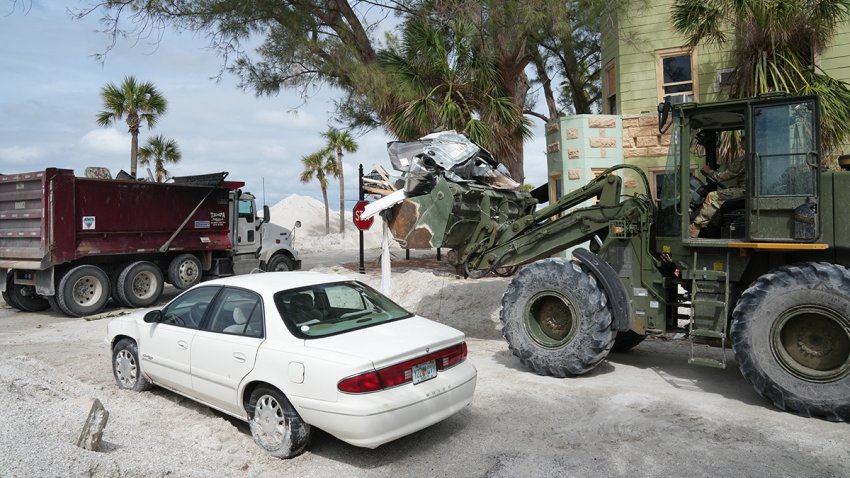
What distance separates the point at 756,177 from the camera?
5.99 metres

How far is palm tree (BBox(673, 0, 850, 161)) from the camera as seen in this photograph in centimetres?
1156

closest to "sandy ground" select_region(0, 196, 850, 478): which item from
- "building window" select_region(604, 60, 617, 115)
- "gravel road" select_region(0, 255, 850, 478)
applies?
"gravel road" select_region(0, 255, 850, 478)

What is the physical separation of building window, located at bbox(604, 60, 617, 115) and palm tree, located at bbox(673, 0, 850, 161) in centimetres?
310

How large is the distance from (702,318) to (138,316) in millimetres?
6065

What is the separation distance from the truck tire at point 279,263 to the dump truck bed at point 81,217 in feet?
9.26

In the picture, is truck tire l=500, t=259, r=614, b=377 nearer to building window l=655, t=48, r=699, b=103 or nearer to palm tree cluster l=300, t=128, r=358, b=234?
building window l=655, t=48, r=699, b=103

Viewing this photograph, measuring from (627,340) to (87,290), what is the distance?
11324 mm

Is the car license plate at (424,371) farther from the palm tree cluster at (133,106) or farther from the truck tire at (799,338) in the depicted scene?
the palm tree cluster at (133,106)

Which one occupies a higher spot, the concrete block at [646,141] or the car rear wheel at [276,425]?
the concrete block at [646,141]

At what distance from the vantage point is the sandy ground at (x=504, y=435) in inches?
177

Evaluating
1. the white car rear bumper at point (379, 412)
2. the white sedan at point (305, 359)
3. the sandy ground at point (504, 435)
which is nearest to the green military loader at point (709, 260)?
the sandy ground at point (504, 435)

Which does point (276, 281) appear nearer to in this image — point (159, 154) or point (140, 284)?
point (140, 284)

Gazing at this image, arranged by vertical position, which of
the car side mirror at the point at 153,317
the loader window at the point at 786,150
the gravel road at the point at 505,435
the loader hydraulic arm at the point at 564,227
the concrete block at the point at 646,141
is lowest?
the gravel road at the point at 505,435

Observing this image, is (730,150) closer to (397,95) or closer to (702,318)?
(702,318)
